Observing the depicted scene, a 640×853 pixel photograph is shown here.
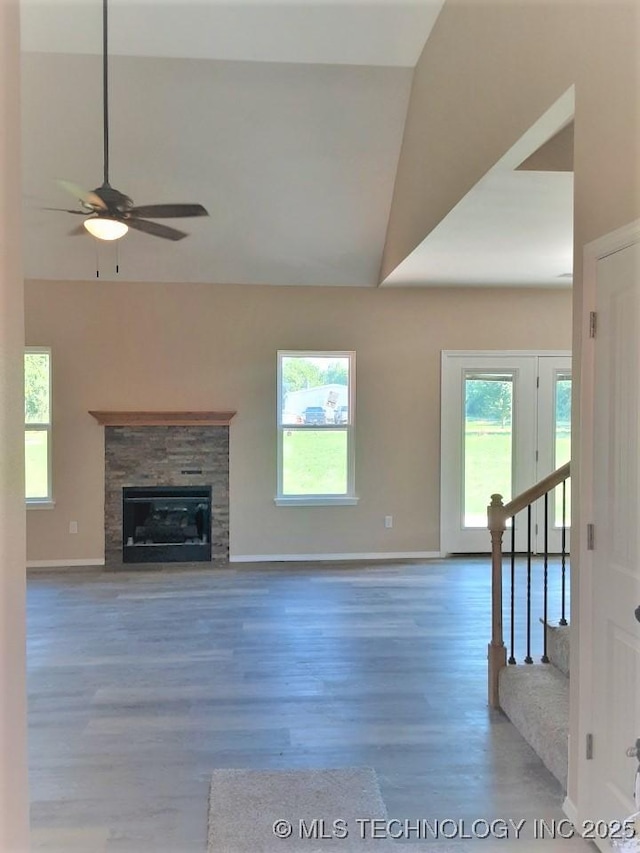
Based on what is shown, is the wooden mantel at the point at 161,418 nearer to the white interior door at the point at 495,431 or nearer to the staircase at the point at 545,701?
the white interior door at the point at 495,431

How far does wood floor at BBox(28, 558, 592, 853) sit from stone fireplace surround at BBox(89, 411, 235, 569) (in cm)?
→ 97

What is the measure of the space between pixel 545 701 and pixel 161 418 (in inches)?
170

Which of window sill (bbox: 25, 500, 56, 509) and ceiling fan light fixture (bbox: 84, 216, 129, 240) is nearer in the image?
ceiling fan light fixture (bbox: 84, 216, 129, 240)

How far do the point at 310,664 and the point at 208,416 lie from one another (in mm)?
3001

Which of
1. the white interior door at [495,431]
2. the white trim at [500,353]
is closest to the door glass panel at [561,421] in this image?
the white interior door at [495,431]

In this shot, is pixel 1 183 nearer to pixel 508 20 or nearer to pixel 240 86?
pixel 508 20

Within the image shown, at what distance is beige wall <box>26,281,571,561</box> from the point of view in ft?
18.8

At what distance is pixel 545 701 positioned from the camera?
2.64 m

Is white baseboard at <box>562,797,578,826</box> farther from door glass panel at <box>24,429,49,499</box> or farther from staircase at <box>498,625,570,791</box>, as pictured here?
door glass panel at <box>24,429,49,499</box>

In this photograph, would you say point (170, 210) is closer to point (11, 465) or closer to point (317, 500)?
point (11, 465)

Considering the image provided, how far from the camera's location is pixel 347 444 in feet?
19.7

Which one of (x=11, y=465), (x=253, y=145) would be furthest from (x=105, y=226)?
(x=11, y=465)

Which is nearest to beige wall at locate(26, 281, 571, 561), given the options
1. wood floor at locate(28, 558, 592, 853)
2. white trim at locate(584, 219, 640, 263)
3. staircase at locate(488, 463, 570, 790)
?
wood floor at locate(28, 558, 592, 853)

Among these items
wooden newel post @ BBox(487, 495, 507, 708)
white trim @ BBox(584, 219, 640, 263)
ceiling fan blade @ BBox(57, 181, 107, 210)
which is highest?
ceiling fan blade @ BBox(57, 181, 107, 210)
